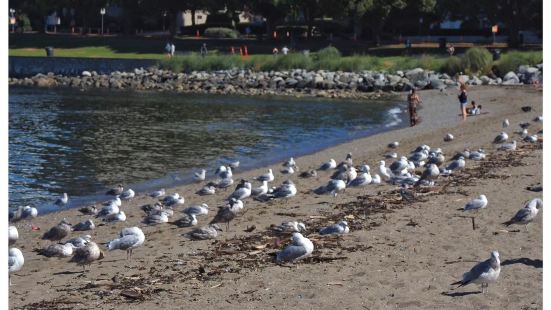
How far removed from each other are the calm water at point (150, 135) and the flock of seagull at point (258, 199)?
2.25 metres

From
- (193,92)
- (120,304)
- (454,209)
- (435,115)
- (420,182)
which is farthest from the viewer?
(193,92)

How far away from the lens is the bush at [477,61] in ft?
171

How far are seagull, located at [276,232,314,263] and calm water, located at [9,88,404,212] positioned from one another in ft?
27.2

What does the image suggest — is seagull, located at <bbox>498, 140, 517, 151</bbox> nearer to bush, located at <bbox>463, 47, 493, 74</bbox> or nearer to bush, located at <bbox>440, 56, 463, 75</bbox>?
bush, located at <bbox>463, 47, 493, 74</bbox>

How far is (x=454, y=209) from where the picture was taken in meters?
14.5

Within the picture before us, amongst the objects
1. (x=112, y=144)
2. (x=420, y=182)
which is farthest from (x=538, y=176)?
(x=112, y=144)

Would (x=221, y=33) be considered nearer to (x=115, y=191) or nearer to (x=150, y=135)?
(x=150, y=135)

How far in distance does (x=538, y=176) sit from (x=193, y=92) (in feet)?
129

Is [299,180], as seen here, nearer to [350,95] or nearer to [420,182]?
[420,182]

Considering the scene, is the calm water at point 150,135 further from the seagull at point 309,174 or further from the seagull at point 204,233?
the seagull at point 204,233

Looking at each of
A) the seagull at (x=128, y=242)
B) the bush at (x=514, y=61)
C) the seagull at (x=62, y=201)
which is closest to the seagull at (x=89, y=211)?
the seagull at (x=62, y=201)

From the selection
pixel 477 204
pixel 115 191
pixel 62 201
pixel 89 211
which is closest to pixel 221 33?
pixel 115 191

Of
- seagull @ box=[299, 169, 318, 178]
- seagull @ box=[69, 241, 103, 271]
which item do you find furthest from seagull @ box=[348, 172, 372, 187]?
seagull @ box=[69, 241, 103, 271]

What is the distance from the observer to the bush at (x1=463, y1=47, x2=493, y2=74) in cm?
5222
